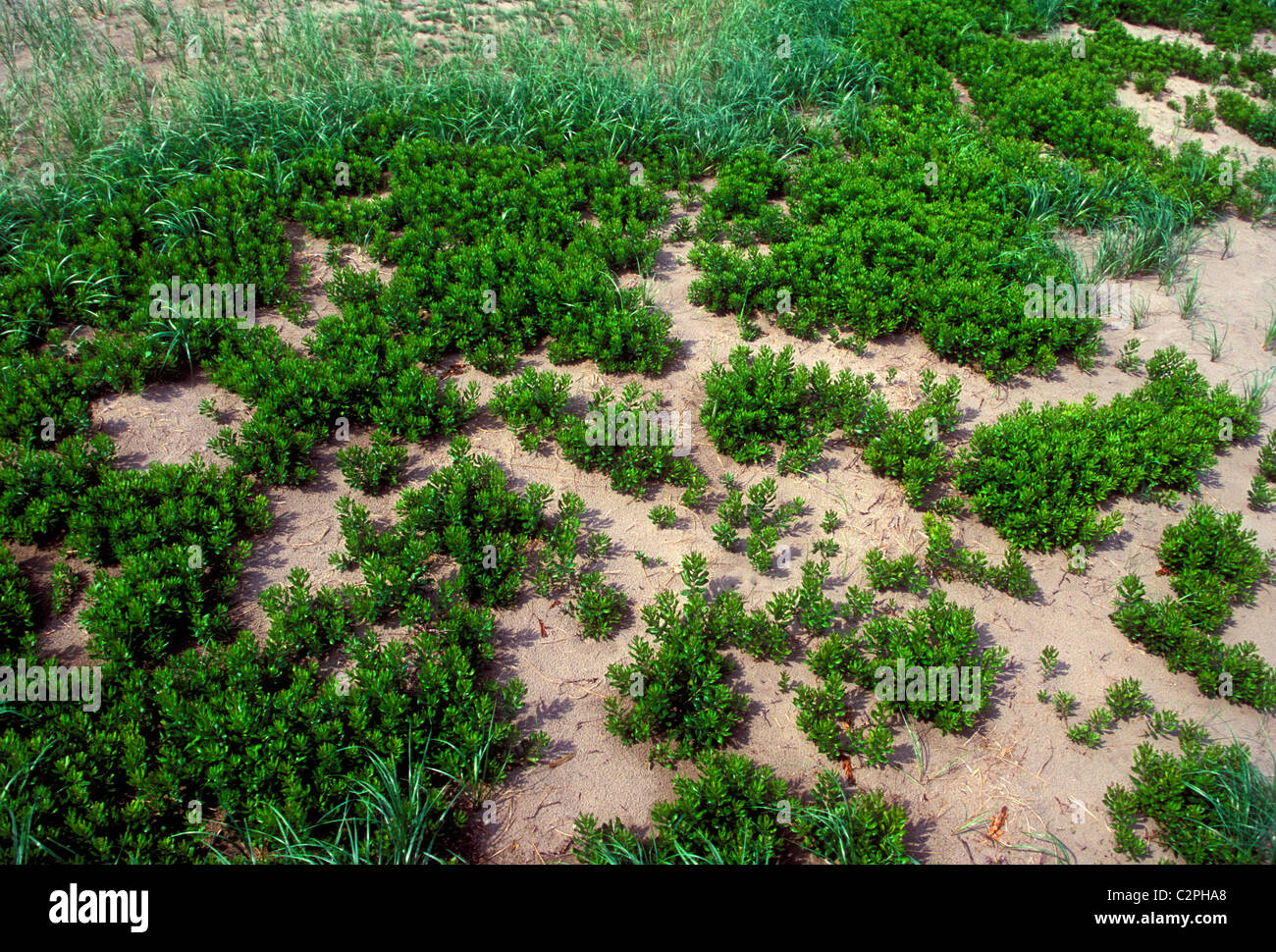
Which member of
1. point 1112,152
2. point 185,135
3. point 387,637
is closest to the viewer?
point 387,637

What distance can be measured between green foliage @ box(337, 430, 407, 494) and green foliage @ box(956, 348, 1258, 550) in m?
4.37

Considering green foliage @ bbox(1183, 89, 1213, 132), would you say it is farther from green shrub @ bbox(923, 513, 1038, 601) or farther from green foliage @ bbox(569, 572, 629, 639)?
green foliage @ bbox(569, 572, 629, 639)

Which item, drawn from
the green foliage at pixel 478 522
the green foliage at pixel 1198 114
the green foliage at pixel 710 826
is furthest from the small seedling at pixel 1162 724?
the green foliage at pixel 1198 114

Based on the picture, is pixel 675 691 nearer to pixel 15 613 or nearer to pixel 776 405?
pixel 776 405

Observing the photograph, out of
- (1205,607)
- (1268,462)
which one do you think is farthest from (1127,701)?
(1268,462)

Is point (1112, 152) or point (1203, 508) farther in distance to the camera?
point (1112, 152)

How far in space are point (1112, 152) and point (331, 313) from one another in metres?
8.97

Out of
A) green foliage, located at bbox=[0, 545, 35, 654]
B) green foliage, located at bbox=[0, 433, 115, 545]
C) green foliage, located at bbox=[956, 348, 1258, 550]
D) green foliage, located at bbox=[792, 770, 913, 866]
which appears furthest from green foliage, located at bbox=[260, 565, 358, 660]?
green foliage, located at bbox=[956, 348, 1258, 550]

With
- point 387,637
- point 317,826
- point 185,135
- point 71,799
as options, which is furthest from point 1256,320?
point 185,135

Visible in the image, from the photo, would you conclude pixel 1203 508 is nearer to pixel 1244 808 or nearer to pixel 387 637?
pixel 1244 808

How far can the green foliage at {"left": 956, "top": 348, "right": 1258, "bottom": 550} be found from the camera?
237 inches

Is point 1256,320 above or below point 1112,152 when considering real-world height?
below

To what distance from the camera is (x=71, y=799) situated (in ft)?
14.0
